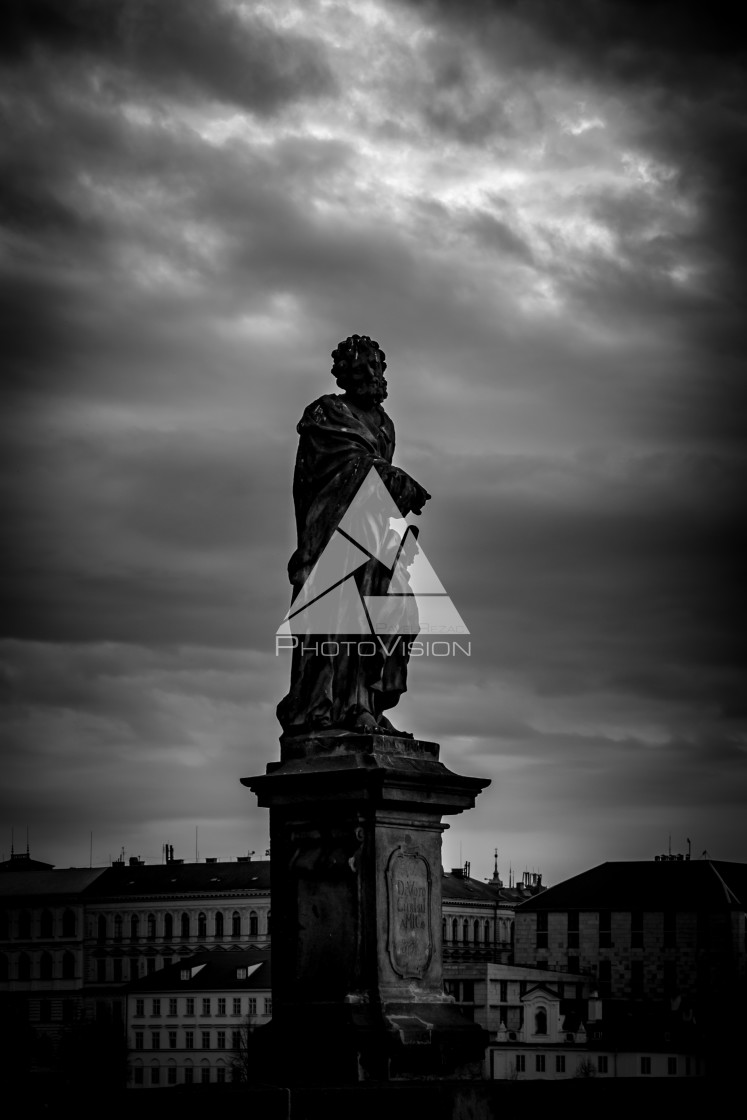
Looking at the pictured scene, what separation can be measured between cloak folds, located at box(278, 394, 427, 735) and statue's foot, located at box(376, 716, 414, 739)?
15 mm

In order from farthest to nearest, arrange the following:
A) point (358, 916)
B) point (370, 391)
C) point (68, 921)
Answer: point (68, 921) → point (370, 391) → point (358, 916)

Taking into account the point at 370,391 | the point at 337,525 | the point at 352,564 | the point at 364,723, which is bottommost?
the point at 364,723

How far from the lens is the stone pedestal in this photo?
11.1 metres

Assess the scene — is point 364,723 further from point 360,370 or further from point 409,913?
point 360,370

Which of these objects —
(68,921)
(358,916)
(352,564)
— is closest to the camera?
(358,916)

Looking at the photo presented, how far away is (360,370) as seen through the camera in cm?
1257

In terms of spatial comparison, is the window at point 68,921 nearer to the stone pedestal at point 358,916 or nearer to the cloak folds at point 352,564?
the cloak folds at point 352,564

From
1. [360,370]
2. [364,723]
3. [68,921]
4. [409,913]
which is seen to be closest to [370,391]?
[360,370]

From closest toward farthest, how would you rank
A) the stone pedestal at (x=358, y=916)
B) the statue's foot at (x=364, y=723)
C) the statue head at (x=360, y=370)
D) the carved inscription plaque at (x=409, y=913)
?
the stone pedestal at (x=358, y=916), the carved inscription plaque at (x=409, y=913), the statue's foot at (x=364, y=723), the statue head at (x=360, y=370)

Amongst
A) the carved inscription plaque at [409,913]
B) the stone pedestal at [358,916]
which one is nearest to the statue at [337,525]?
the stone pedestal at [358,916]

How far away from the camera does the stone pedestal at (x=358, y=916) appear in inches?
438

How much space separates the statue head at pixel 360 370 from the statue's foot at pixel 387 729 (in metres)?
2.12

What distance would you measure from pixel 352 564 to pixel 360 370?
4.32 ft

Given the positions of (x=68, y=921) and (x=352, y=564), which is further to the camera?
(x=68, y=921)
